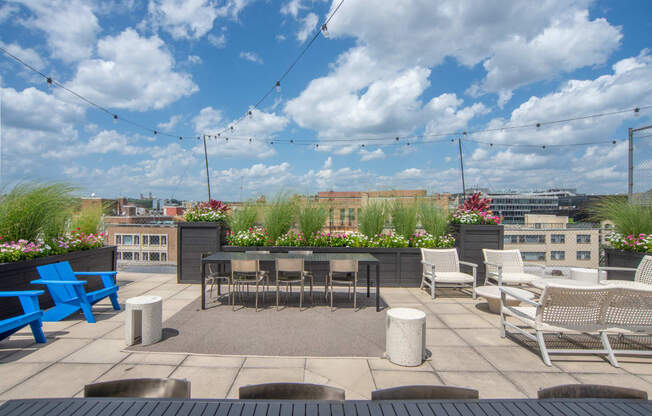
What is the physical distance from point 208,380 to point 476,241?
5143mm

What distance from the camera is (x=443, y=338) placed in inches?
137

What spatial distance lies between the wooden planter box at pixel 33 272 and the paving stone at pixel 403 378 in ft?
13.3

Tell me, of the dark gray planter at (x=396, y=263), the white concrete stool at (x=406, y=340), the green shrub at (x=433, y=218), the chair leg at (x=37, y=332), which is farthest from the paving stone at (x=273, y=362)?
the green shrub at (x=433, y=218)

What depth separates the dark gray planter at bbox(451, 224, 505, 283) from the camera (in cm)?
609

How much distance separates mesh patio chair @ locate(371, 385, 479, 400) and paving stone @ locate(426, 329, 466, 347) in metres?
2.18

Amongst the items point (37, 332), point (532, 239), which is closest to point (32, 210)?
point (37, 332)

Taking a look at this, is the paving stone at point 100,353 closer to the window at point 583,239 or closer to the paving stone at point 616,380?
the paving stone at point 616,380

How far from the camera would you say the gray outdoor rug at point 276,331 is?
311cm

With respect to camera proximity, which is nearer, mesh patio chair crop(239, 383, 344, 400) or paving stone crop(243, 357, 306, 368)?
mesh patio chair crop(239, 383, 344, 400)

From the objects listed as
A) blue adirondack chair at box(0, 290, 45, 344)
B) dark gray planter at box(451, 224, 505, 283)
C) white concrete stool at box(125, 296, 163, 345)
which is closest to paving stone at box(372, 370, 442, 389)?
white concrete stool at box(125, 296, 163, 345)

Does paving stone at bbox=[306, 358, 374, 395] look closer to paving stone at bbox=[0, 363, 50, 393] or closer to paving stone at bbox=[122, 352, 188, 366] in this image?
paving stone at bbox=[122, 352, 188, 366]

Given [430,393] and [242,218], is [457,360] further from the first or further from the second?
[242,218]

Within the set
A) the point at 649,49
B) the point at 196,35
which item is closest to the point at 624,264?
the point at 649,49

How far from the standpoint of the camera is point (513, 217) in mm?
89625
